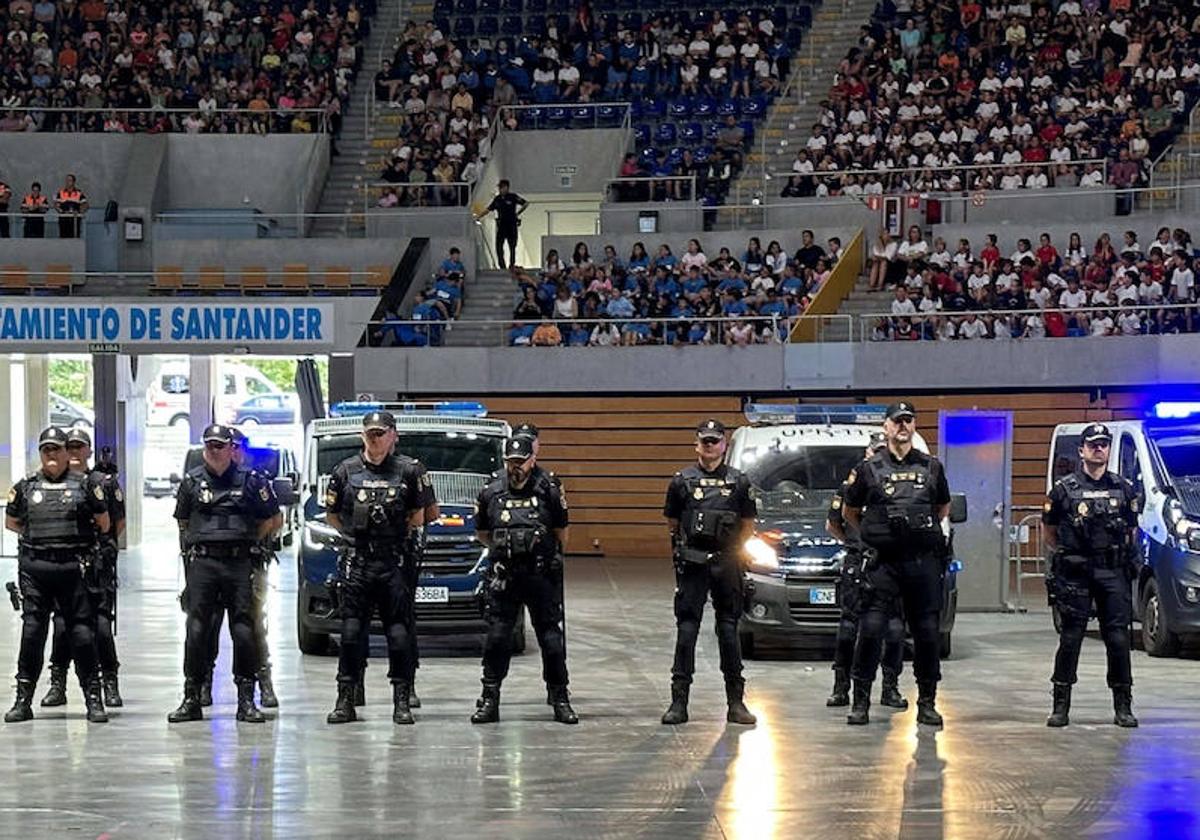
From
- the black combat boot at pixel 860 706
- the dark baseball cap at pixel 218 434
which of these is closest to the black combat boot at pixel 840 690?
the black combat boot at pixel 860 706

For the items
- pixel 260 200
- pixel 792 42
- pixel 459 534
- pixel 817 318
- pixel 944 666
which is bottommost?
pixel 944 666

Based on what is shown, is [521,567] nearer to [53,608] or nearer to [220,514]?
[220,514]

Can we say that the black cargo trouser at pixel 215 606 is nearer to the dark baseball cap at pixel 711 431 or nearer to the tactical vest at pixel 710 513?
the tactical vest at pixel 710 513

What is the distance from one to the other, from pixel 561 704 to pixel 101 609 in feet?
10.1

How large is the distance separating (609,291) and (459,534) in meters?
15.4

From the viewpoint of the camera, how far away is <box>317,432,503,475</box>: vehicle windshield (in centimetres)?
1947

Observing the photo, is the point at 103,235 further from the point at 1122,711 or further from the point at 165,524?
the point at 1122,711

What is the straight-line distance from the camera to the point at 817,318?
31344mm

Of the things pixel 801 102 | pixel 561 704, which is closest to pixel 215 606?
pixel 561 704

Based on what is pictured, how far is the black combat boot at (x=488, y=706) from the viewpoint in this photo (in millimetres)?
14031

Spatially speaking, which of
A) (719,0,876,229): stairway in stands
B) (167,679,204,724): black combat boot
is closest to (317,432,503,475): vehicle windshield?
(167,679,204,724): black combat boot

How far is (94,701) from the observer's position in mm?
14125

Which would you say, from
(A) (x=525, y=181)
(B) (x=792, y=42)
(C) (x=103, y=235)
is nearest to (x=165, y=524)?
(C) (x=103, y=235)

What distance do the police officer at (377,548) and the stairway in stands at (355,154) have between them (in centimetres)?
2229
